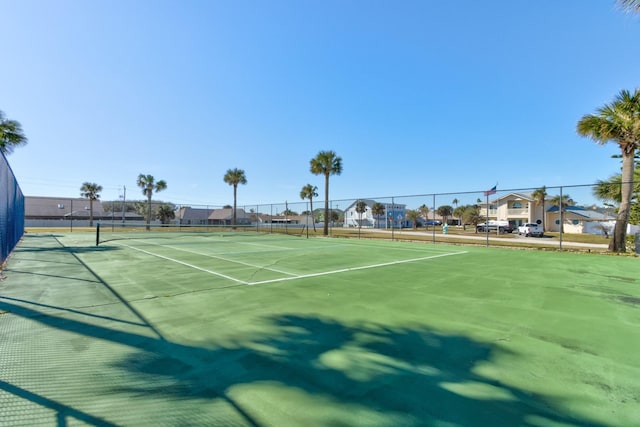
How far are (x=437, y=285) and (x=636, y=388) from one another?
3640 mm

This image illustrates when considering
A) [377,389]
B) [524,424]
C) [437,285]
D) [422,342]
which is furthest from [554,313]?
[377,389]

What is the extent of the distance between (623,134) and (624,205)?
2884mm

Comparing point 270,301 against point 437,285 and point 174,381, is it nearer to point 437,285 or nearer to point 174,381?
point 174,381

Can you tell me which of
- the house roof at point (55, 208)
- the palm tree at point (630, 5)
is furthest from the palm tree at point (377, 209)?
the house roof at point (55, 208)

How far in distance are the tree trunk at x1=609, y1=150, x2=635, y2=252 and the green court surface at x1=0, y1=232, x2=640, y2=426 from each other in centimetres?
821

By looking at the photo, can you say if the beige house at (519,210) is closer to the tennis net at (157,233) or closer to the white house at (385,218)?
the white house at (385,218)

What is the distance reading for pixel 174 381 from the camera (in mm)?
2422

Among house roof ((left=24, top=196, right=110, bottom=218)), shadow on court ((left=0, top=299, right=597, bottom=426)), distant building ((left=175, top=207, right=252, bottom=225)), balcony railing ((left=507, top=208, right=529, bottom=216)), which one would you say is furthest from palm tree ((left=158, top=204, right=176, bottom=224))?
shadow on court ((left=0, top=299, right=597, bottom=426))

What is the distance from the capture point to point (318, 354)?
9.59 feet

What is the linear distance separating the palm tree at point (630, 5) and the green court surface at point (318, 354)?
4.83 metres

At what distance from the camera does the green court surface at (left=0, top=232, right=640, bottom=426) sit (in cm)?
205

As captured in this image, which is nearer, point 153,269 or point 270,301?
point 270,301

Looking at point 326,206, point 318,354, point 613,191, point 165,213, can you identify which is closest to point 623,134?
point 613,191

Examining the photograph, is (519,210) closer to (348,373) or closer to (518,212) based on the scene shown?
(518,212)
